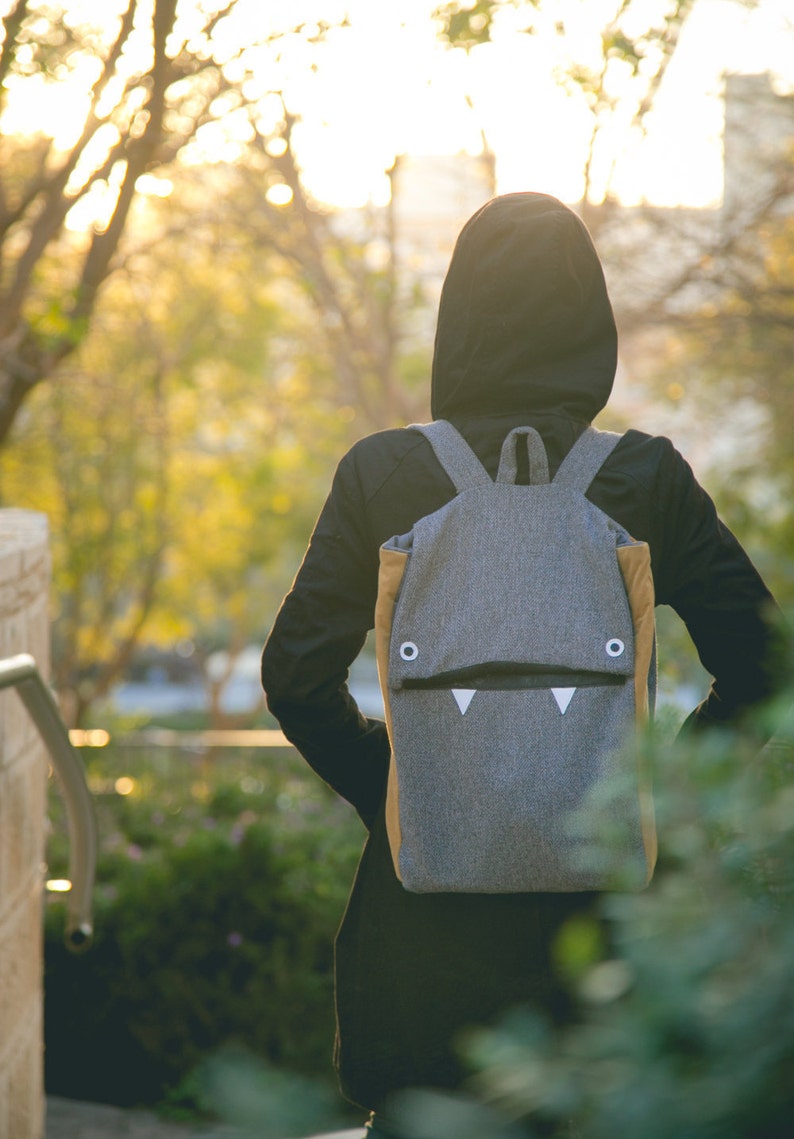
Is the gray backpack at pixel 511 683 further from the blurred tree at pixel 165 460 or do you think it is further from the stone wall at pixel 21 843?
the blurred tree at pixel 165 460

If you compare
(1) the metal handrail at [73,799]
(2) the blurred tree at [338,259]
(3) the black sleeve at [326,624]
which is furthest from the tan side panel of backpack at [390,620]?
(2) the blurred tree at [338,259]

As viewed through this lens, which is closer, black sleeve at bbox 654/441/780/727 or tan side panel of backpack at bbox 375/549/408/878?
tan side panel of backpack at bbox 375/549/408/878

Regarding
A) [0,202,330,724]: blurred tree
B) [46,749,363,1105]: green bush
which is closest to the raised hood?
[46,749,363,1105]: green bush

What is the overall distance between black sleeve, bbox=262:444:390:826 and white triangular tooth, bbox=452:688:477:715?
0.74 ft

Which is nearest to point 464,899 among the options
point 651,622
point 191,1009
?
point 651,622

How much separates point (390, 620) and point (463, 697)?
0.14 meters

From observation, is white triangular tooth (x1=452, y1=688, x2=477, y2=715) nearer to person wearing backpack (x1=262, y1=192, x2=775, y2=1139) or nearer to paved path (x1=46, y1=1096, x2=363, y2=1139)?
person wearing backpack (x1=262, y1=192, x2=775, y2=1139)

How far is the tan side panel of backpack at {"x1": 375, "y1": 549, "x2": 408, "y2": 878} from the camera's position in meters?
1.66

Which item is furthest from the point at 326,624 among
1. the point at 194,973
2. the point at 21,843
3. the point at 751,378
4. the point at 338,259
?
the point at 751,378

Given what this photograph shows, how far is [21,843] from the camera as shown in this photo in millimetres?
2811

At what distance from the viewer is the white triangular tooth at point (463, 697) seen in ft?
5.29

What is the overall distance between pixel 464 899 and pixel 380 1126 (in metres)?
0.30

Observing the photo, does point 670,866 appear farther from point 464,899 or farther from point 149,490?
point 149,490

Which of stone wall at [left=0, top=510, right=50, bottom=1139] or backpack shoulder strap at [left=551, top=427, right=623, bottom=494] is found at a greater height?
backpack shoulder strap at [left=551, top=427, right=623, bottom=494]
